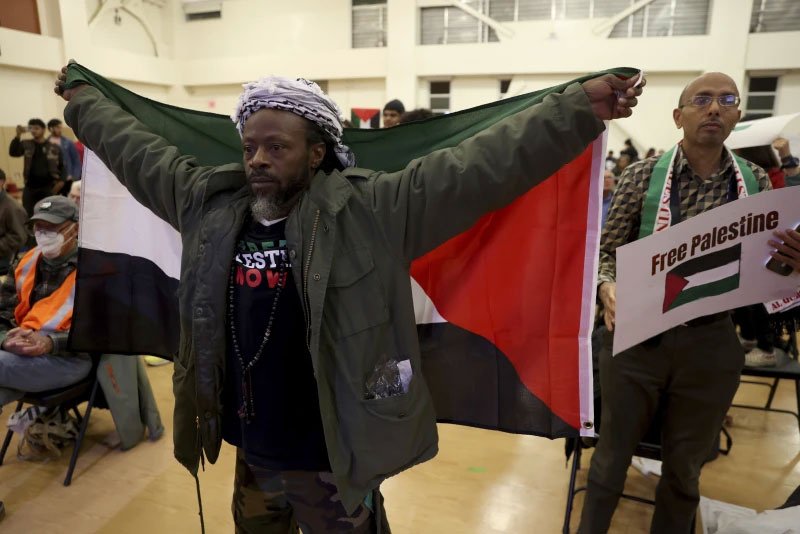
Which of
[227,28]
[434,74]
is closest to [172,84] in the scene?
[227,28]

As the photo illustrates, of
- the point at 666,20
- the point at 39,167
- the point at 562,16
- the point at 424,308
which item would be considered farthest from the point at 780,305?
the point at 666,20

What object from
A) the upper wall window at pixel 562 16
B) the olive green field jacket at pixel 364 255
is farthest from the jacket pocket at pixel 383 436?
the upper wall window at pixel 562 16

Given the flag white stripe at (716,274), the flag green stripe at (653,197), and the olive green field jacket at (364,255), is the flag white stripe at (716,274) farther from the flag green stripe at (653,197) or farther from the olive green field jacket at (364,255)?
the olive green field jacket at (364,255)

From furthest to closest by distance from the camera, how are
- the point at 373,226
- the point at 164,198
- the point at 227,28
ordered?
the point at 227,28
the point at 164,198
the point at 373,226

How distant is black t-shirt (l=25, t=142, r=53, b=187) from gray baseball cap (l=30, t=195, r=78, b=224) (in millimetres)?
5452

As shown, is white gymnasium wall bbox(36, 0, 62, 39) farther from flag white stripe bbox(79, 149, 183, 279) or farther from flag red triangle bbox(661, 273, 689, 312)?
flag red triangle bbox(661, 273, 689, 312)

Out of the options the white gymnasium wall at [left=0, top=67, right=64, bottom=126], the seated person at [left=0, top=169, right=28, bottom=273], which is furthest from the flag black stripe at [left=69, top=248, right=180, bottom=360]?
the white gymnasium wall at [left=0, top=67, right=64, bottom=126]

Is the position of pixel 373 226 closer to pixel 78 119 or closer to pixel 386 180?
pixel 386 180

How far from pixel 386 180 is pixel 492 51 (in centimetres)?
1156

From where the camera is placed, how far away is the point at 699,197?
1776 mm

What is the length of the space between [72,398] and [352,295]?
2274 mm

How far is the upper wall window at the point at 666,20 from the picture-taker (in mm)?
10906

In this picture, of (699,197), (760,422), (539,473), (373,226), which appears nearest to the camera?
(373,226)

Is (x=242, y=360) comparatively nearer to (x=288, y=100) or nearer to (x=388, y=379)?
(x=388, y=379)
